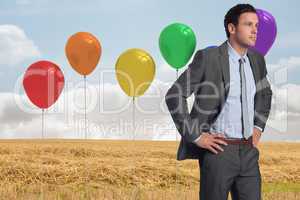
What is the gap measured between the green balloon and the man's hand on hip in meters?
12.9

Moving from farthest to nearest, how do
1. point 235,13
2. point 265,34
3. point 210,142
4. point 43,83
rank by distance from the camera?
point 43,83 → point 265,34 → point 235,13 → point 210,142


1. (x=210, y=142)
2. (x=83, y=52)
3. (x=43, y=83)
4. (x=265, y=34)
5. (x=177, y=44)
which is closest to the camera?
(x=210, y=142)

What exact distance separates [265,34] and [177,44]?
3750 mm

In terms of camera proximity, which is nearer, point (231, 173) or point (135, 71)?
point (231, 173)

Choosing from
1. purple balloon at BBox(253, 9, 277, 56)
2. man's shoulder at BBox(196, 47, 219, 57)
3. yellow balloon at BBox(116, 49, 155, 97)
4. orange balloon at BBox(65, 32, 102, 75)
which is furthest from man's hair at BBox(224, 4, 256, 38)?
Result: orange balloon at BBox(65, 32, 102, 75)

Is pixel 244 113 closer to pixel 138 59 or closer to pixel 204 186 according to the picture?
pixel 204 186

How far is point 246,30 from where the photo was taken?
330 centimetres

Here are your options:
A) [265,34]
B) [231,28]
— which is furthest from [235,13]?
[265,34]

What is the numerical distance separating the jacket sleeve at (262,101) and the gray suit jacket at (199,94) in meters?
0.26

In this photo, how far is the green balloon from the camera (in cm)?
1606

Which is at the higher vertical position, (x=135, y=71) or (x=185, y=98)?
(x=135, y=71)

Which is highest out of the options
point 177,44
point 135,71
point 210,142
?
point 177,44

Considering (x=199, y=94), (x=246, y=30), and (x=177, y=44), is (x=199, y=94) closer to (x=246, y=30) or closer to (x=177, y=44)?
(x=246, y=30)

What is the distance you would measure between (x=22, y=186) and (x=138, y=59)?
8.87 metres
